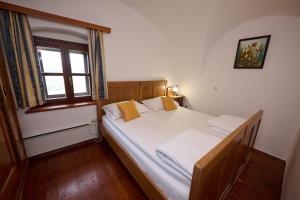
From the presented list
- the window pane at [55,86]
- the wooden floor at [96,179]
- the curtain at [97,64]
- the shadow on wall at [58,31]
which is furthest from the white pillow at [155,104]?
the shadow on wall at [58,31]

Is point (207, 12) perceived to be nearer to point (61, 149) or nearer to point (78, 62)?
point (78, 62)

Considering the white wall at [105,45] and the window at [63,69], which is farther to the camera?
the window at [63,69]

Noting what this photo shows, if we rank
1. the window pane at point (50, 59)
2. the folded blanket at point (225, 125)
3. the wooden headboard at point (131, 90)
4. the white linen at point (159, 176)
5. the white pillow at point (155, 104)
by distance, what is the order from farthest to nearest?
the white pillow at point (155, 104) < the wooden headboard at point (131, 90) < the window pane at point (50, 59) < the folded blanket at point (225, 125) < the white linen at point (159, 176)

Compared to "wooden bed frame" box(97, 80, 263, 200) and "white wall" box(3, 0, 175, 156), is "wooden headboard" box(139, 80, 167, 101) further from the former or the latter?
"white wall" box(3, 0, 175, 156)

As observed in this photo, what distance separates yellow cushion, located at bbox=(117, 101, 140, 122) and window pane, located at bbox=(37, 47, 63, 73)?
3.99ft

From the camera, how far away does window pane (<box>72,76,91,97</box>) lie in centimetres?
224

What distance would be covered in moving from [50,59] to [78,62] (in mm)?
403

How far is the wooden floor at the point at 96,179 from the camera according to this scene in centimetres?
141

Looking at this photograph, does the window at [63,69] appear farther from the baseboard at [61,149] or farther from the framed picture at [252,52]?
the framed picture at [252,52]

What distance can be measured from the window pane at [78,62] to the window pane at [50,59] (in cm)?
19

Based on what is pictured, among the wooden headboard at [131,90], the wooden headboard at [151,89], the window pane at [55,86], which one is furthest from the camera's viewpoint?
the wooden headboard at [151,89]

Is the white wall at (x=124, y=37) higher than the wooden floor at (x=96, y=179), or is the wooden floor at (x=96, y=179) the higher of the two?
the white wall at (x=124, y=37)

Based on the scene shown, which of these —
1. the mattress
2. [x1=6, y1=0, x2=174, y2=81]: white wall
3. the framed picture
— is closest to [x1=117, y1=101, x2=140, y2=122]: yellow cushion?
the mattress

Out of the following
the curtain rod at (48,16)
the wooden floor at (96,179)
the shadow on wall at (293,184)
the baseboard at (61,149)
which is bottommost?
the wooden floor at (96,179)
